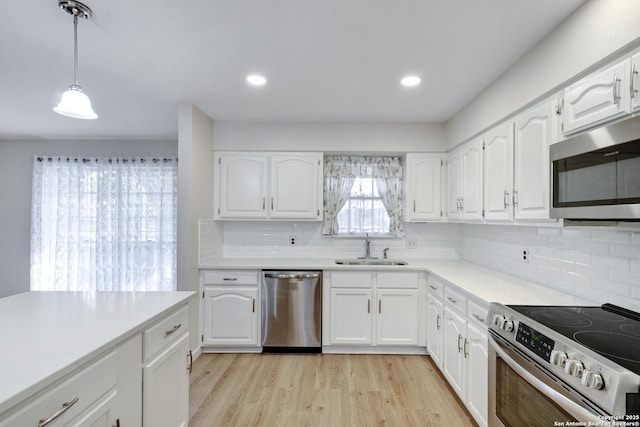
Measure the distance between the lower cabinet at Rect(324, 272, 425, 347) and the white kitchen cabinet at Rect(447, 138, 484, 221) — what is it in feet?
2.58

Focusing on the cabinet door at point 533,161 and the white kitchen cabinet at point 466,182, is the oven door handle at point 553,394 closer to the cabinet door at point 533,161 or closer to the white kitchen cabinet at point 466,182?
the cabinet door at point 533,161

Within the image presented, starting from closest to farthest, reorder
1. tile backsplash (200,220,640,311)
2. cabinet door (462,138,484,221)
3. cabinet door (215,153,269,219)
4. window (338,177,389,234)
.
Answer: tile backsplash (200,220,640,311) → cabinet door (462,138,484,221) → cabinet door (215,153,269,219) → window (338,177,389,234)

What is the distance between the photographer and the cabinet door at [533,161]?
179 centimetres

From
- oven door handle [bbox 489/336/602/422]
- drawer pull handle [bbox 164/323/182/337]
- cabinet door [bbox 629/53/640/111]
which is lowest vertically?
oven door handle [bbox 489/336/602/422]

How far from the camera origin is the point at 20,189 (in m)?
4.35

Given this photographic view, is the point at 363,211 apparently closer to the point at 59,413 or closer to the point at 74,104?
the point at 74,104

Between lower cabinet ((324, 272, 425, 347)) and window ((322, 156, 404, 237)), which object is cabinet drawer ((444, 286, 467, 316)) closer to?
lower cabinet ((324, 272, 425, 347))

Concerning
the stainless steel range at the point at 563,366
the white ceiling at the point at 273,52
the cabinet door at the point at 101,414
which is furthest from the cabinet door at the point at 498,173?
the cabinet door at the point at 101,414

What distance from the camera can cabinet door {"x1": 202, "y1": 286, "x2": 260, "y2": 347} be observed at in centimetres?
316

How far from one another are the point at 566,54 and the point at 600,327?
1.39m

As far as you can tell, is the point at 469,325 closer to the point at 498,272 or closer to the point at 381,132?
the point at 498,272

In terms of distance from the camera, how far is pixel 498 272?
2801 mm

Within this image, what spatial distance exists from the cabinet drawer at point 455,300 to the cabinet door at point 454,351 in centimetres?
5

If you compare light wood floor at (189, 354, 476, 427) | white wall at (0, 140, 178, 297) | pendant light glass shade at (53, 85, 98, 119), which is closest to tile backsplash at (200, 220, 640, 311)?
light wood floor at (189, 354, 476, 427)
